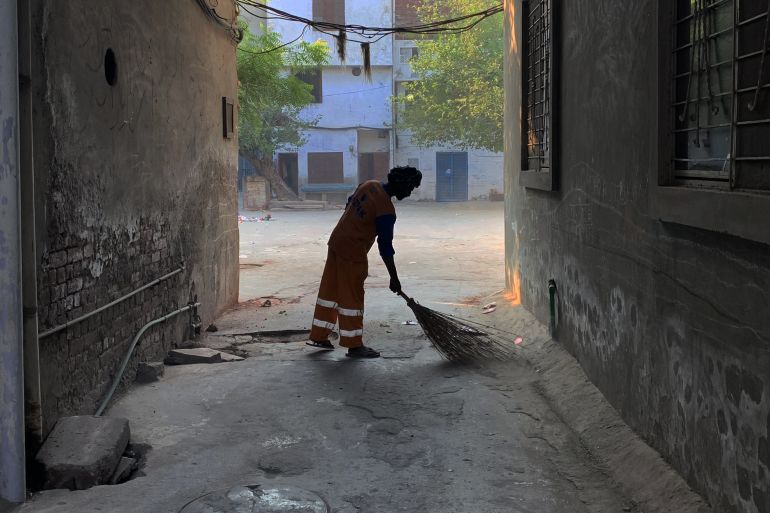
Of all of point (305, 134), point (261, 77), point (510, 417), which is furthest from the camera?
point (305, 134)

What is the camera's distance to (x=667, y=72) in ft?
10.9

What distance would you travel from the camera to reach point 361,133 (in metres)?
34.0

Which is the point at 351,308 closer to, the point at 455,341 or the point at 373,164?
the point at 455,341

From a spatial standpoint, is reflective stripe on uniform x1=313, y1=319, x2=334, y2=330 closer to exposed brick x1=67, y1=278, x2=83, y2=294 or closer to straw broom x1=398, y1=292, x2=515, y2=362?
straw broom x1=398, y1=292, x2=515, y2=362

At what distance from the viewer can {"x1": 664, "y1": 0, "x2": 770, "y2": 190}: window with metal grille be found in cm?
258

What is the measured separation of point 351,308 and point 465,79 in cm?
2272

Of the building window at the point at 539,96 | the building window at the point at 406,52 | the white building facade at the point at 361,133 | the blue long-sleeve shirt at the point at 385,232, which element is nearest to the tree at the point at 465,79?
the building window at the point at 406,52

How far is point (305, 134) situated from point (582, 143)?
29.6 metres

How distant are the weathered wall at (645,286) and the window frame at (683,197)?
0.05 meters

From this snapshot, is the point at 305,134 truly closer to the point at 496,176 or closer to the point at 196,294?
the point at 496,176

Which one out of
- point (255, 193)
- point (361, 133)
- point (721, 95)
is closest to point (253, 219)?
point (255, 193)

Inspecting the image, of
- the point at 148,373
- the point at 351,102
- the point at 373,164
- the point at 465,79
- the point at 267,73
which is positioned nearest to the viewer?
the point at 148,373

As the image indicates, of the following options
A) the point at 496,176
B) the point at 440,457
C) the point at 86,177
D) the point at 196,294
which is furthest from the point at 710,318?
the point at 496,176

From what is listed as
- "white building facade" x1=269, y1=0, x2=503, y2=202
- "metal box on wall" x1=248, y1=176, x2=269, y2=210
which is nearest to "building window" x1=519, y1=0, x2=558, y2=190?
"metal box on wall" x1=248, y1=176, x2=269, y2=210
